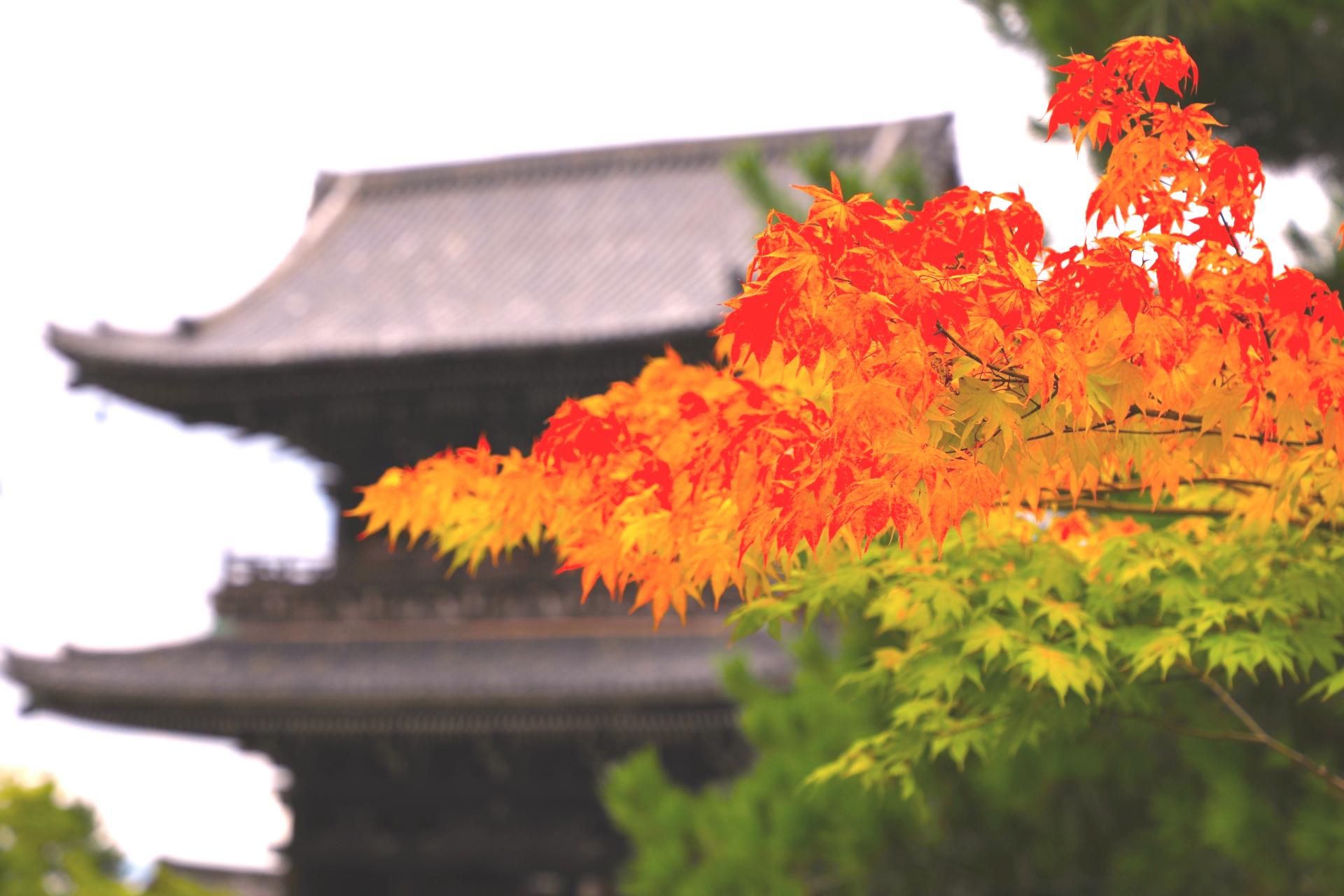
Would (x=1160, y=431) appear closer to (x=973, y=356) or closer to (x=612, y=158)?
(x=973, y=356)

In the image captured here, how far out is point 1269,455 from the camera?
10.0 ft

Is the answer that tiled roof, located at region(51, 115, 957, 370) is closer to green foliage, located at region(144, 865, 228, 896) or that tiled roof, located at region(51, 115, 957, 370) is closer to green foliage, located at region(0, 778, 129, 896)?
green foliage, located at region(0, 778, 129, 896)

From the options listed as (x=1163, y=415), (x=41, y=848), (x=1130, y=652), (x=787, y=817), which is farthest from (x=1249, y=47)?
(x=41, y=848)

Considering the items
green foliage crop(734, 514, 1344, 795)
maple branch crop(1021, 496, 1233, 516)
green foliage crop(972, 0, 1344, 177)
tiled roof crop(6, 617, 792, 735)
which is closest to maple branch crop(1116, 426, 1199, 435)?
maple branch crop(1021, 496, 1233, 516)

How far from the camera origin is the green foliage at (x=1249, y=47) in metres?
5.80

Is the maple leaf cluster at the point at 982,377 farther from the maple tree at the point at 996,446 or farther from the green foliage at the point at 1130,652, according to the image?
the green foliage at the point at 1130,652

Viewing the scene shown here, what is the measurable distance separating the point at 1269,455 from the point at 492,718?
8.24 metres

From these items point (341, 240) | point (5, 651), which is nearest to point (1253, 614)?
point (5, 651)

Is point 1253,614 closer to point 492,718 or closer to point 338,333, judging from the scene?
point 492,718

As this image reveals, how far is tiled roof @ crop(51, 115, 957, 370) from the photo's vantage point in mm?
12133

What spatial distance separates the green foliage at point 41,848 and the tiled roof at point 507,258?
4.13 meters

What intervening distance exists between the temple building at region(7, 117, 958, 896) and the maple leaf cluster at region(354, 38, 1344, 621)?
6777 mm

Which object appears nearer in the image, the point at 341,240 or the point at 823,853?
the point at 823,853

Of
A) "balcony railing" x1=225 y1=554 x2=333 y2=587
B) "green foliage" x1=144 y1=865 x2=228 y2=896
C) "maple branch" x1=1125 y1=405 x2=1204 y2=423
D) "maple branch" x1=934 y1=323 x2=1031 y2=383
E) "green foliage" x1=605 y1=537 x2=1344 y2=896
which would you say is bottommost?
"green foliage" x1=144 y1=865 x2=228 y2=896
